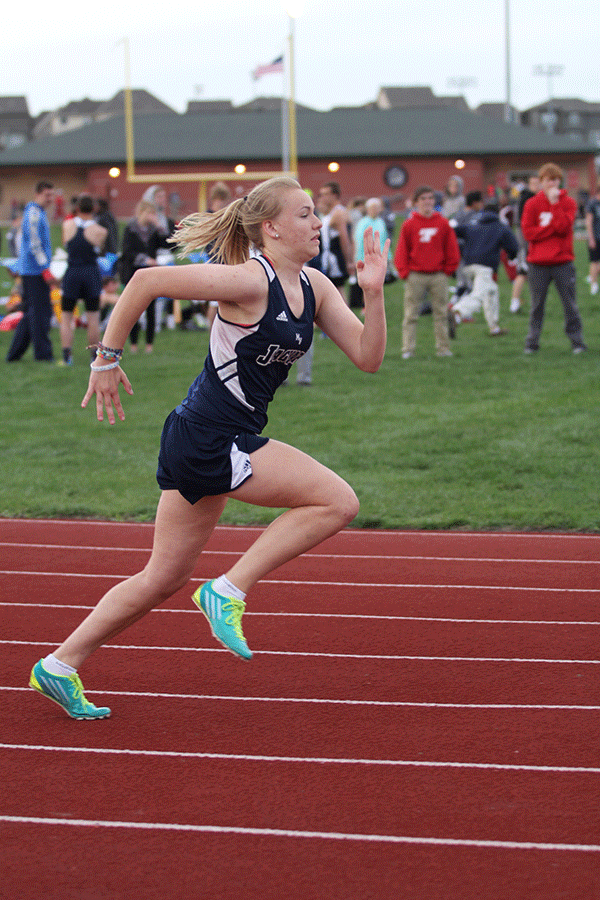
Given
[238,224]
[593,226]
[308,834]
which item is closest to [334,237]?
[593,226]

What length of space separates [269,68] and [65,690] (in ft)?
77.1

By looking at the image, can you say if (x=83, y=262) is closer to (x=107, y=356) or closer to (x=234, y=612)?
(x=107, y=356)

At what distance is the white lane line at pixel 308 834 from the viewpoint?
9.74 ft

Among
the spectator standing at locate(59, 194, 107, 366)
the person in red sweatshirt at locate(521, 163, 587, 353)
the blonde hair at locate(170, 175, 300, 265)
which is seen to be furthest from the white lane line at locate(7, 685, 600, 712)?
the person in red sweatshirt at locate(521, 163, 587, 353)

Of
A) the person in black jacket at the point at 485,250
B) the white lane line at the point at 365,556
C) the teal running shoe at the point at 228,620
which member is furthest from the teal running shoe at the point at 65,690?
the person in black jacket at the point at 485,250

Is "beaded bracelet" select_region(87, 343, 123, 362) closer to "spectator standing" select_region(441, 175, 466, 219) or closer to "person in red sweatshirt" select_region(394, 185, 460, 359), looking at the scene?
"person in red sweatshirt" select_region(394, 185, 460, 359)

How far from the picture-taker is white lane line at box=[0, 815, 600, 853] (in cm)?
297

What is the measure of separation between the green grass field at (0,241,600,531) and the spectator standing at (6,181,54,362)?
0.33 metres

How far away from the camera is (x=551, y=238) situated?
40.9ft

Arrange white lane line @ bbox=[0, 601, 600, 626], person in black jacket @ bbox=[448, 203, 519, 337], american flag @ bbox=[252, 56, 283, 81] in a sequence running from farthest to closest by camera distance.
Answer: american flag @ bbox=[252, 56, 283, 81], person in black jacket @ bbox=[448, 203, 519, 337], white lane line @ bbox=[0, 601, 600, 626]

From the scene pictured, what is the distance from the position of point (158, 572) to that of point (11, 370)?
10.5 meters

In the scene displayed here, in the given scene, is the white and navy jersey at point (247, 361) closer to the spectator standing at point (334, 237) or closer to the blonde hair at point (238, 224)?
the blonde hair at point (238, 224)

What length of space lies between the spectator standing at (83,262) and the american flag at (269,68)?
529 inches

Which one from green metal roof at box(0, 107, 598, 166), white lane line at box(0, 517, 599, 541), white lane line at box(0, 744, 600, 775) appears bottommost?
white lane line at box(0, 744, 600, 775)
